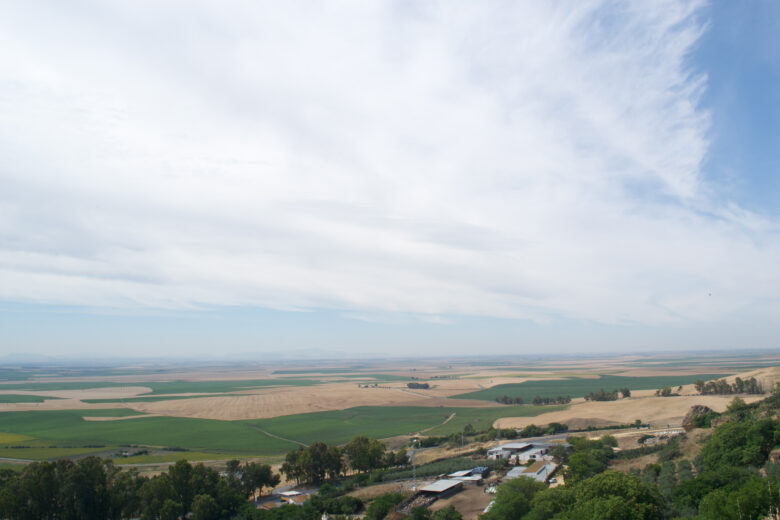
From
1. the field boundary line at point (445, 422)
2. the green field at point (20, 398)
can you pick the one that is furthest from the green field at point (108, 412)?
the field boundary line at point (445, 422)

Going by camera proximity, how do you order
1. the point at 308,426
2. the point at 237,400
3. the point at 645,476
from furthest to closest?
the point at 237,400 < the point at 308,426 < the point at 645,476

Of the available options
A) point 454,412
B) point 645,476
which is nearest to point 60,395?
point 454,412

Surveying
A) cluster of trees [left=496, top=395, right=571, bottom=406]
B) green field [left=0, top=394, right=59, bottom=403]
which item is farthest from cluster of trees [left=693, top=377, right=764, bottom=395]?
green field [left=0, top=394, right=59, bottom=403]

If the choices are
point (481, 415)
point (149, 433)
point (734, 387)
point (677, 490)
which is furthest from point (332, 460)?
point (734, 387)

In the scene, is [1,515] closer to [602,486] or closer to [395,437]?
[602,486]

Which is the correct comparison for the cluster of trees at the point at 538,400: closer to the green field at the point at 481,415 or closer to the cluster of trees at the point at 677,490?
the green field at the point at 481,415

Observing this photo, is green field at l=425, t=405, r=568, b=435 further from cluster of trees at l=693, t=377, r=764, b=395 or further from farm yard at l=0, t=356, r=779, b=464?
cluster of trees at l=693, t=377, r=764, b=395
